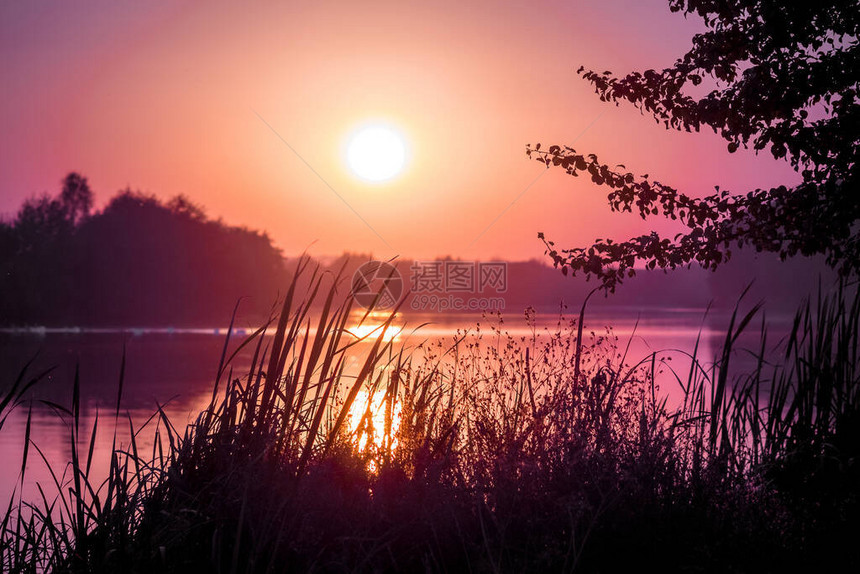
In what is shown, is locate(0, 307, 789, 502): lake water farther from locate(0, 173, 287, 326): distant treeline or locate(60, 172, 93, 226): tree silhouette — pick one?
locate(60, 172, 93, 226): tree silhouette

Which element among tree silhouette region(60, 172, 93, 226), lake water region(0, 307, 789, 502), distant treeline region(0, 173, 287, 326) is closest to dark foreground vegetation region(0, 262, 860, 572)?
lake water region(0, 307, 789, 502)

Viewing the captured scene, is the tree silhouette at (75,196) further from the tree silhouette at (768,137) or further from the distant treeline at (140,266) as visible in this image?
the tree silhouette at (768,137)

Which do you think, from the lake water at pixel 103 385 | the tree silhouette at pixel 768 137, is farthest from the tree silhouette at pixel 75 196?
the tree silhouette at pixel 768 137

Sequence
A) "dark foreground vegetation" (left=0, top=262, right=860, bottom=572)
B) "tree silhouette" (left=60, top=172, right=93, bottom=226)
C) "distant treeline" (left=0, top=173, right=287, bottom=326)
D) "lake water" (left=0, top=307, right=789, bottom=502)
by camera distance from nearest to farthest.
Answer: "dark foreground vegetation" (left=0, top=262, right=860, bottom=572)
"lake water" (left=0, top=307, right=789, bottom=502)
"distant treeline" (left=0, top=173, right=287, bottom=326)
"tree silhouette" (left=60, top=172, right=93, bottom=226)

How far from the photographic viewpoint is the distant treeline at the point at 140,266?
1805 inches

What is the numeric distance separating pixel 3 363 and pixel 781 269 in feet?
200

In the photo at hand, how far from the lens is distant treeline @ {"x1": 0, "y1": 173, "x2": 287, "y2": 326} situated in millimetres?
45844

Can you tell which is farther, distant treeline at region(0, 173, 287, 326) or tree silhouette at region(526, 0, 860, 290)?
distant treeline at region(0, 173, 287, 326)

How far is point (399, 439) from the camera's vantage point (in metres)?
5.16

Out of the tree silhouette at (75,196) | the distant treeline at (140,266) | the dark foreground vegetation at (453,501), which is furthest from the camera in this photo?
the tree silhouette at (75,196)

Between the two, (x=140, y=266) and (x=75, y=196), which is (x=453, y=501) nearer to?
(x=140, y=266)

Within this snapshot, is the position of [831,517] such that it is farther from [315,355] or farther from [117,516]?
[117,516]

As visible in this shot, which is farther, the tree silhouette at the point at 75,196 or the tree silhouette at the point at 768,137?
the tree silhouette at the point at 75,196

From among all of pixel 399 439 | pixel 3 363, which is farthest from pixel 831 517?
pixel 3 363
